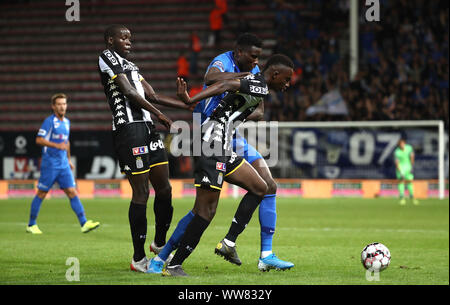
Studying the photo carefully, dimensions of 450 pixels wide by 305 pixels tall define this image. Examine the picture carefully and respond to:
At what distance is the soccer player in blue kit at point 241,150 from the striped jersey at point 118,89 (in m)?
0.64

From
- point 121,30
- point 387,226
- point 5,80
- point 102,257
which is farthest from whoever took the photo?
point 5,80

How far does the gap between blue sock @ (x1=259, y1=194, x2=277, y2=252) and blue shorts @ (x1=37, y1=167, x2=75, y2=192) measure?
18.4 ft

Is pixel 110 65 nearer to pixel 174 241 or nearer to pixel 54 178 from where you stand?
pixel 174 241

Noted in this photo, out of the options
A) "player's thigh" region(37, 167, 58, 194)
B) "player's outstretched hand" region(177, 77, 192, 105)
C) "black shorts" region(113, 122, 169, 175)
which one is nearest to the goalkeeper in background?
"player's thigh" region(37, 167, 58, 194)

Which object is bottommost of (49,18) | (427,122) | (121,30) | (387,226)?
(387,226)

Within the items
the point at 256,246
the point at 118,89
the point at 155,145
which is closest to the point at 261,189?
the point at 155,145

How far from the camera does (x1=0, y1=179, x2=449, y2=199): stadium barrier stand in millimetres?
22609

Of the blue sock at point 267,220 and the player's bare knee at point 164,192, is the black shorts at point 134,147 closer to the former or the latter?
the player's bare knee at point 164,192

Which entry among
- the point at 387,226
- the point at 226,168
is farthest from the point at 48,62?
the point at 226,168

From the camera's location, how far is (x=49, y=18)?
30750 millimetres

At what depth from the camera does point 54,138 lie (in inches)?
503

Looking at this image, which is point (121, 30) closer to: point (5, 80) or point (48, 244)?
point (48, 244)

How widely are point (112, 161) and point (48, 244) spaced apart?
41.5ft

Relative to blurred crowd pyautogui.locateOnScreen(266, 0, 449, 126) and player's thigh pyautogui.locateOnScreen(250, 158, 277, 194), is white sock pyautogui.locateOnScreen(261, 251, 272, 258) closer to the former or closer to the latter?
player's thigh pyautogui.locateOnScreen(250, 158, 277, 194)
